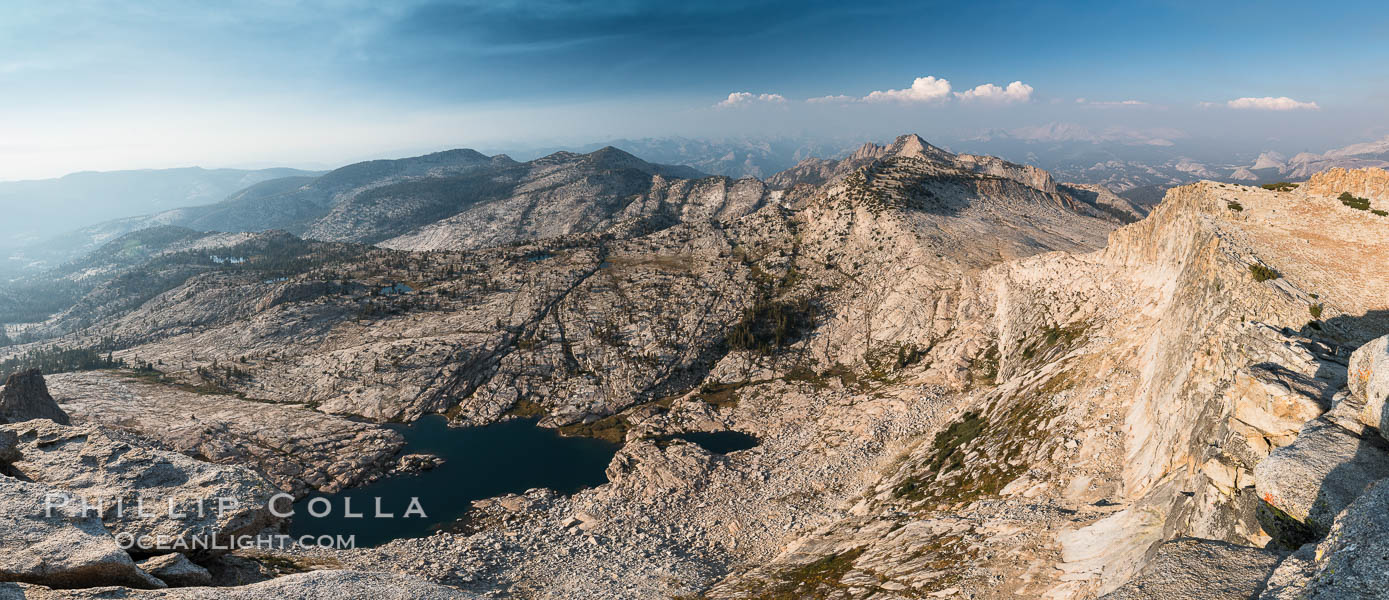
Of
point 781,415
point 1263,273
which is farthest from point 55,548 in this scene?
point 781,415

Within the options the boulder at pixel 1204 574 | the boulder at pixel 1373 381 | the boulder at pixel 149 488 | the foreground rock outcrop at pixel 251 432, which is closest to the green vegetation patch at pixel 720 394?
the foreground rock outcrop at pixel 251 432

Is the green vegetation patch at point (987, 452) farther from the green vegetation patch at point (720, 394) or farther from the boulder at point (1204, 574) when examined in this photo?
the green vegetation patch at point (720, 394)

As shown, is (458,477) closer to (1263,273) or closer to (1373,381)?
(1373,381)

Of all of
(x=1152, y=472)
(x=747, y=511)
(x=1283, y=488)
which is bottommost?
(x=747, y=511)

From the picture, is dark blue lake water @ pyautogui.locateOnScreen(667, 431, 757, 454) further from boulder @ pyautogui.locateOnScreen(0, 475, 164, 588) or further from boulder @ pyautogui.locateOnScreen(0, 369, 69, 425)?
boulder @ pyautogui.locateOnScreen(0, 369, 69, 425)

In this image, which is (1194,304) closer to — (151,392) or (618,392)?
(618,392)

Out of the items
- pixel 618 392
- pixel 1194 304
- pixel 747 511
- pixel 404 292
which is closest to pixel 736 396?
pixel 618 392
